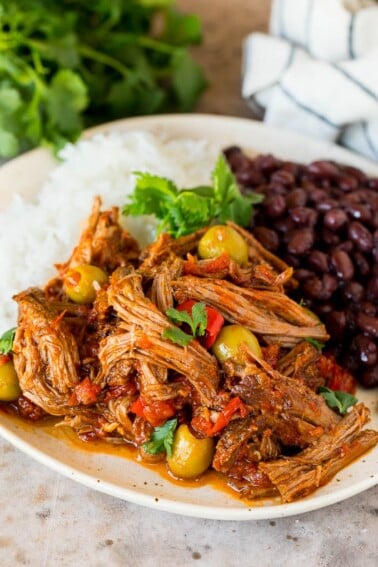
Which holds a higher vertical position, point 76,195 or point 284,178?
point 284,178

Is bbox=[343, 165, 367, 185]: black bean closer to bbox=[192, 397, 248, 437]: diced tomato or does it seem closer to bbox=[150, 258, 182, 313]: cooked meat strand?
bbox=[150, 258, 182, 313]: cooked meat strand

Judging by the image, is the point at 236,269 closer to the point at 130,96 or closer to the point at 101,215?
the point at 101,215

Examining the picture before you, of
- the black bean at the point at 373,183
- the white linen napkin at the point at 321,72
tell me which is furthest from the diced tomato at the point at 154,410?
the white linen napkin at the point at 321,72

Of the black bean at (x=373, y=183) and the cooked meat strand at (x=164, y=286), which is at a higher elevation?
the black bean at (x=373, y=183)

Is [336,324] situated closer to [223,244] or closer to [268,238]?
[268,238]

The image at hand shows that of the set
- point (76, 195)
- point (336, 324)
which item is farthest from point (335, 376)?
point (76, 195)

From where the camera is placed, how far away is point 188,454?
3.39 m

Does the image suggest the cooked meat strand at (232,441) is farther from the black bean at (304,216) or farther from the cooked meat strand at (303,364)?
the black bean at (304,216)

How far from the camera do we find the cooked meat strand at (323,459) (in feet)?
10.9

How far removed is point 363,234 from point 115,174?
166cm

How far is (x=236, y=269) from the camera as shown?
3.72 m

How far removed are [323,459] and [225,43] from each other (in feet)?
16.1

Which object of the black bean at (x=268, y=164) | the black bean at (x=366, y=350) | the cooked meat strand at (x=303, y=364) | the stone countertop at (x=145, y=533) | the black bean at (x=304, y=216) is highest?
the black bean at (x=268, y=164)

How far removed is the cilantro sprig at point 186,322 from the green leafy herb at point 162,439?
0.41 meters
